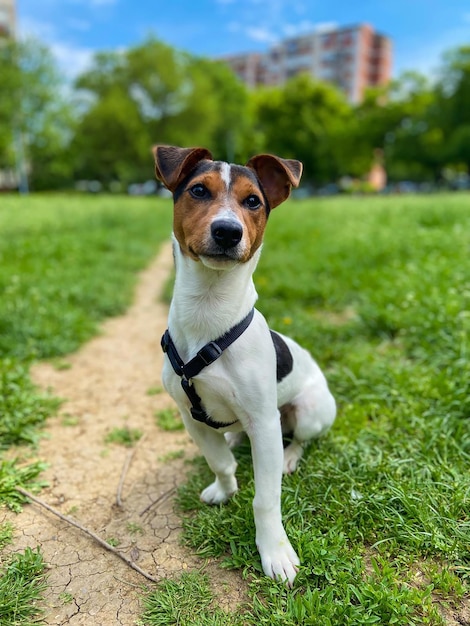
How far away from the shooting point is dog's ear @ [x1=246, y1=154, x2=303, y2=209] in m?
2.51

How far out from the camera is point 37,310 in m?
5.92

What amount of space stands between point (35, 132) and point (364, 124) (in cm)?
3138

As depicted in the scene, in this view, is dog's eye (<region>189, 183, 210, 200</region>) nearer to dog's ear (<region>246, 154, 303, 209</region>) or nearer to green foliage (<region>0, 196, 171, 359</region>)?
dog's ear (<region>246, 154, 303, 209</region>)

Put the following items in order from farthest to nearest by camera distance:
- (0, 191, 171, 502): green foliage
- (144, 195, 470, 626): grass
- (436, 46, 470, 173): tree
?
(436, 46, 470, 173): tree → (0, 191, 171, 502): green foliage → (144, 195, 470, 626): grass

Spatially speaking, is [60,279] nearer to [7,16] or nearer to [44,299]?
[44,299]

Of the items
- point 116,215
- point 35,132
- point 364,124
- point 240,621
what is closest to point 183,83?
point 35,132

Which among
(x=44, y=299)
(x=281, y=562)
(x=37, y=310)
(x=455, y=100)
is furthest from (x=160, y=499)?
(x=455, y=100)

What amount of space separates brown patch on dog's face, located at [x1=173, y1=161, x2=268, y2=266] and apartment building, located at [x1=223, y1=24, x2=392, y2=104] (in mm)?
93063

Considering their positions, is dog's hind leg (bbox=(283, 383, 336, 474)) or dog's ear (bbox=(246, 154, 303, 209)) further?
dog's hind leg (bbox=(283, 383, 336, 474))

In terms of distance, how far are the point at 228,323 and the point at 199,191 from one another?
0.66 metres

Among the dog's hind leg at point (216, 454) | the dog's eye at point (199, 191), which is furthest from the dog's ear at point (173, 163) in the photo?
the dog's hind leg at point (216, 454)

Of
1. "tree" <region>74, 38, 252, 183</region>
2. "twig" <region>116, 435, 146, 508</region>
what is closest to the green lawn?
"twig" <region>116, 435, 146, 508</region>

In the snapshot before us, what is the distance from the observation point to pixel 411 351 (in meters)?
4.75

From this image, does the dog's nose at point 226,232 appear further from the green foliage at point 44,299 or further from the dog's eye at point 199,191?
the green foliage at point 44,299
